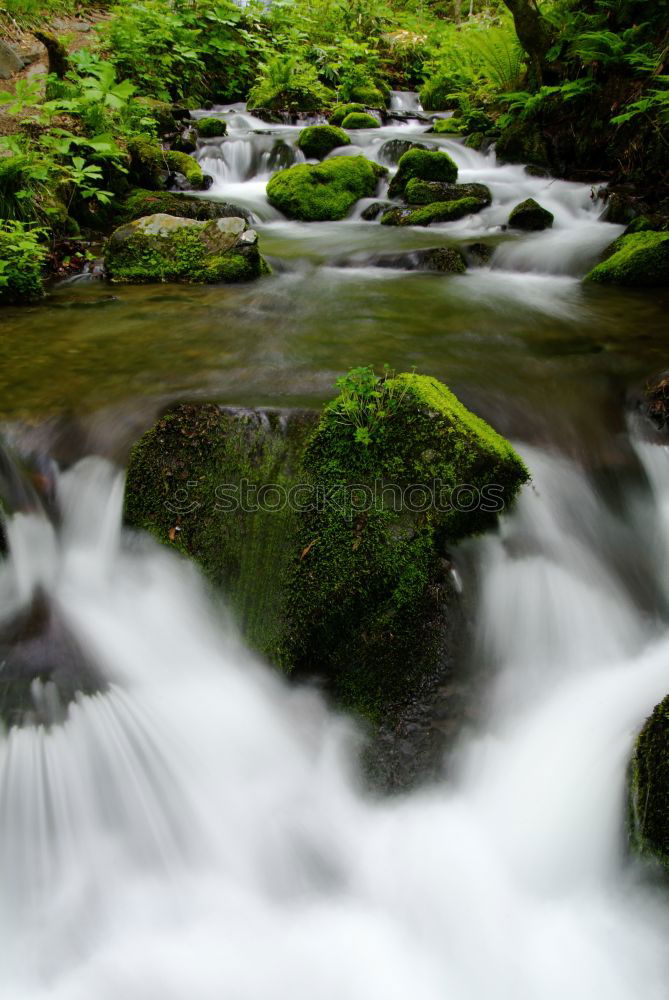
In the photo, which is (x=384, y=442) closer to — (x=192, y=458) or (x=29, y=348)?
(x=192, y=458)

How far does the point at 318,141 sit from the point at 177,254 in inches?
244

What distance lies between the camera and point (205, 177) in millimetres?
9086

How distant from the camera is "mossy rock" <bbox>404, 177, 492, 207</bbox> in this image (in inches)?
325

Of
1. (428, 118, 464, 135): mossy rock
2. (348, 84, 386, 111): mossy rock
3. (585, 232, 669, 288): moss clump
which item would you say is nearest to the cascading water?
(585, 232, 669, 288): moss clump

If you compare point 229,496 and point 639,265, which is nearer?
point 229,496

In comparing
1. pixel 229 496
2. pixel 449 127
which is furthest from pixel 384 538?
pixel 449 127

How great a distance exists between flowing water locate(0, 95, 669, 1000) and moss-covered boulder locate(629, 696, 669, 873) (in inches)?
3.9

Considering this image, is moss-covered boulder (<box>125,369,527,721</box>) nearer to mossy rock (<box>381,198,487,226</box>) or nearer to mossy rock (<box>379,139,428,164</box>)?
mossy rock (<box>381,198,487,226</box>)

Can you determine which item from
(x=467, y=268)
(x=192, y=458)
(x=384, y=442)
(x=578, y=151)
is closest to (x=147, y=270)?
(x=467, y=268)

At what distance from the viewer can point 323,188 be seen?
8.70m

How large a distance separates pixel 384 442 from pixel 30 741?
193cm

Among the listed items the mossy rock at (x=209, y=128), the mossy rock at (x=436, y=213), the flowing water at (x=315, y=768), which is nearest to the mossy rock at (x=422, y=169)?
the mossy rock at (x=436, y=213)

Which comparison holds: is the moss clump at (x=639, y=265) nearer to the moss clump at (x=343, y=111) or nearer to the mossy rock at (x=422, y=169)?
the mossy rock at (x=422, y=169)

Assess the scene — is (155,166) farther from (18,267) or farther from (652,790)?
(652,790)
